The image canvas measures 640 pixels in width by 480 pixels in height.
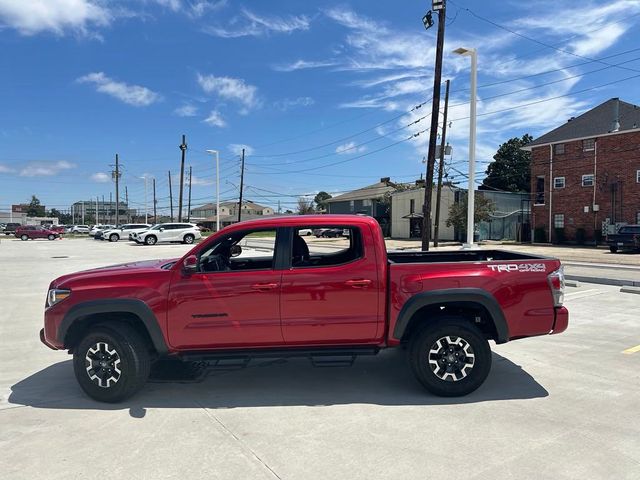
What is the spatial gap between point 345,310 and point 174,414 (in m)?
1.84

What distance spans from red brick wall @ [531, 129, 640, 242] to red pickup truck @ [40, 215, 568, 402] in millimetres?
38321

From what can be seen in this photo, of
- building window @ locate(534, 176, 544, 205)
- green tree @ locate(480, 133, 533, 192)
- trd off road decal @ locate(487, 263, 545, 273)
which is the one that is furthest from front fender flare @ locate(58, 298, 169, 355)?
green tree @ locate(480, 133, 533, 192)

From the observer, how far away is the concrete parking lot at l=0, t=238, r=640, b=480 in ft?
11.3

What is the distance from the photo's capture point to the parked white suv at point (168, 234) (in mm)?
36188

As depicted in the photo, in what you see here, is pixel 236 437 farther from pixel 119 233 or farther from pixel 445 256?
pixel 119 233

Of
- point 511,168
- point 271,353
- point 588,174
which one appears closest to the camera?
point 271,353

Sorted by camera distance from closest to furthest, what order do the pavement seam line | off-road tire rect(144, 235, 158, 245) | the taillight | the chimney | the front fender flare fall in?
the pavement seam line → the front fender flare → the taillight → off-road tire rect(144, 235, 158, 245) → the chimney

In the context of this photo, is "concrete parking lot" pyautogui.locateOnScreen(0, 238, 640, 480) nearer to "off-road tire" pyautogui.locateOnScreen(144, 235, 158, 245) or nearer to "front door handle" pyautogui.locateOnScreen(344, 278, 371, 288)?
"front door handle" pyautogui.locateOnScreen(344, 278, 371, 288)

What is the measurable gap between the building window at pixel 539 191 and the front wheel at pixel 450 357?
4346 cm

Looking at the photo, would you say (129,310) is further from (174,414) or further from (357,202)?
(357,202)

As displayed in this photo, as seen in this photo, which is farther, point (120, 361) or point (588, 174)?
point (588, 174)

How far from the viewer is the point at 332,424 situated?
4203mm

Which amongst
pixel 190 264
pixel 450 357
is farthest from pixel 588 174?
pixel 190 264

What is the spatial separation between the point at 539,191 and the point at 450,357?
4415cm
